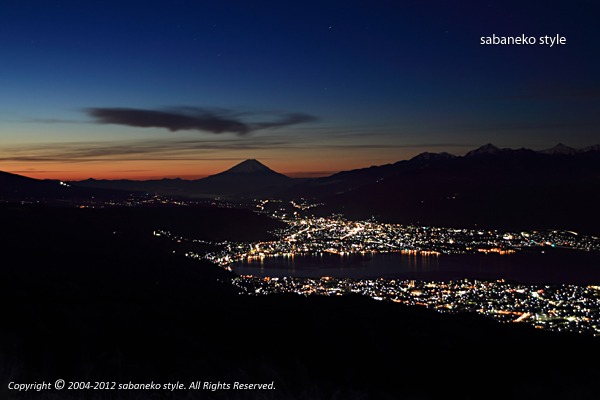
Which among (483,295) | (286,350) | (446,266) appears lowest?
(446,266)

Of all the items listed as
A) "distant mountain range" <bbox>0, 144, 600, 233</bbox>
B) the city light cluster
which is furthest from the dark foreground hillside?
"distant mountain range" <bbox>0, 144, 600, 233</bbox>

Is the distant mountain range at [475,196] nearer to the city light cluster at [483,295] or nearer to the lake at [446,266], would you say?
the lake at [446,266]

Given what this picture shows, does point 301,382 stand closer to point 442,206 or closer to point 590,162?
point 442,206

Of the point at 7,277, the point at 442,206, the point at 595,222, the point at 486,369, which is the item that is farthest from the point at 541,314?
the point at 442,206

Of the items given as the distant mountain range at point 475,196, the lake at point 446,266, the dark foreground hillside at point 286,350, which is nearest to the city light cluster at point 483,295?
the lake at point 446,266

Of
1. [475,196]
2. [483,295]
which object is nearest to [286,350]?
[483,295]

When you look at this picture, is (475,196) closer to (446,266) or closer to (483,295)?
(446,266)

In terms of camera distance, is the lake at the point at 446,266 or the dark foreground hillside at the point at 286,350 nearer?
the dark foreground hillside at the point at 286,350

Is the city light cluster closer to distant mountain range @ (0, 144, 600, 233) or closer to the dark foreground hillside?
the dark foreground hillside
